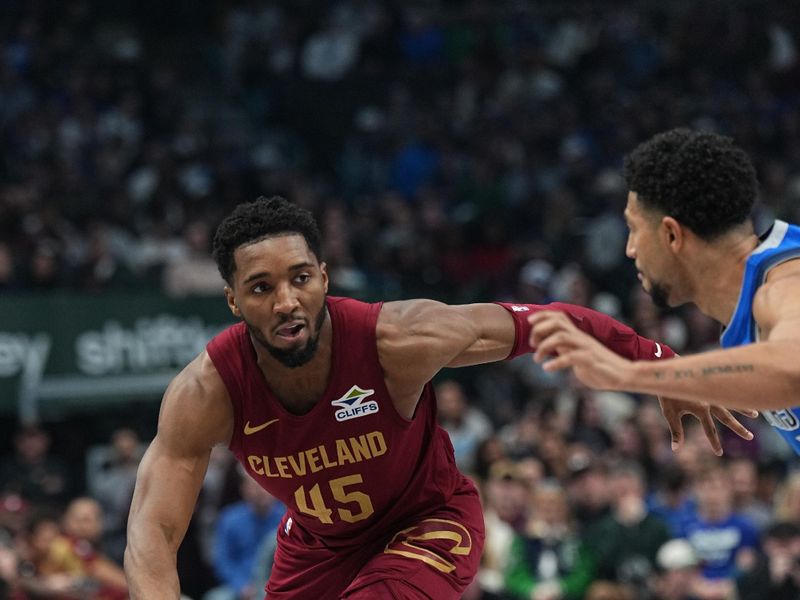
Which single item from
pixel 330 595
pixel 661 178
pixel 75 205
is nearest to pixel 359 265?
pixel 75 205

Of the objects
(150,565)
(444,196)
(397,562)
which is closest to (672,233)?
(397,562)

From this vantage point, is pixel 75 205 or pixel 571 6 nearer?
pixel 75 205

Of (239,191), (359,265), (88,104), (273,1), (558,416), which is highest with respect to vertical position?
(273,1)

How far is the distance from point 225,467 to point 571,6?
8.89 meters

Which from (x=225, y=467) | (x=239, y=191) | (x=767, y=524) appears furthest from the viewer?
(x=239, y=191)

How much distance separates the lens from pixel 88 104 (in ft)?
53.1

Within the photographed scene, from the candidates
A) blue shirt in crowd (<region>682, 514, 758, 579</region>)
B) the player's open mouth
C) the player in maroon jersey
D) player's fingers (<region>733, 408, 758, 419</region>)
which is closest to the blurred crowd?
blue shirt in crowd (<region>682, 514, 758, 579</region>)

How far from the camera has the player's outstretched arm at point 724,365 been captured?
3.91m

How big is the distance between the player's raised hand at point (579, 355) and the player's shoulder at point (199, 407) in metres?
1.45

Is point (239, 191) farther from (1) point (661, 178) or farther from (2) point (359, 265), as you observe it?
(1) point (661, 178)

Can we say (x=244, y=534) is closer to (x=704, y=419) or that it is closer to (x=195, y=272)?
(x=195, y=272)

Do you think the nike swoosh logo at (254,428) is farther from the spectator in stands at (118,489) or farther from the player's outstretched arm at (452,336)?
the spectator in stands at (118,489)

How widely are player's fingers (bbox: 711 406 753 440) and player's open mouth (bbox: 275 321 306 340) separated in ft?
5.50

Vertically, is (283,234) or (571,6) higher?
(571,6)
